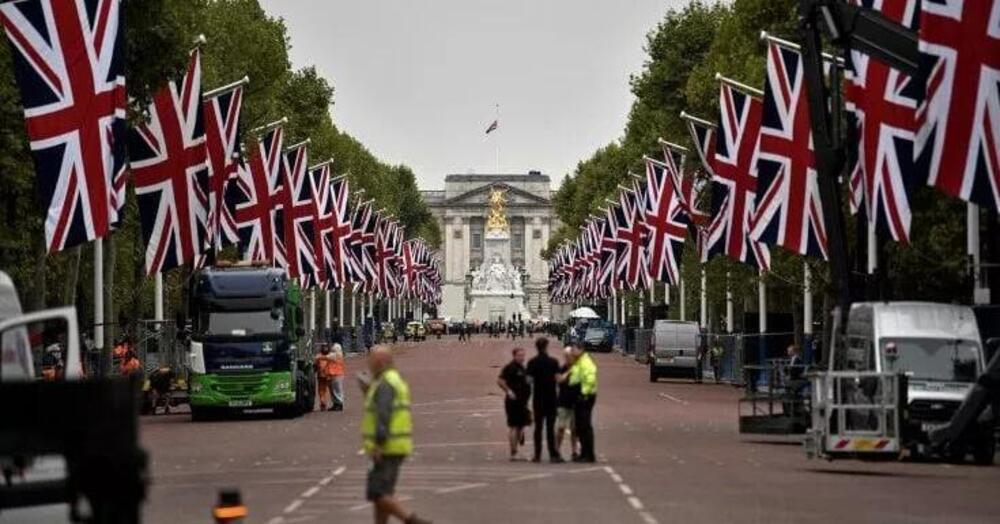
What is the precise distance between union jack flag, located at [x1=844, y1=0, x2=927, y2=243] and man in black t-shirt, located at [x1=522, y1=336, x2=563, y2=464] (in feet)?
19.3

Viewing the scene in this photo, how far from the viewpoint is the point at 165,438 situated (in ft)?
144

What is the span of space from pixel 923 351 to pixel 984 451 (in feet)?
6.91

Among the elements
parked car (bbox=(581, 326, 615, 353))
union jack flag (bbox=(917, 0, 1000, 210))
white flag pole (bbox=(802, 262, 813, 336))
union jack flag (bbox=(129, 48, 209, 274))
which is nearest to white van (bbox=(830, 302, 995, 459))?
union jack flag (bbox=(917, 0, 1000, 210))

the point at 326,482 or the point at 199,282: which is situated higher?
the point at 199,282

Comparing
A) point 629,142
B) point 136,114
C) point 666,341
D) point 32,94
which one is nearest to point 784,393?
point 32,94

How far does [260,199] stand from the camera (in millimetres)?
60375

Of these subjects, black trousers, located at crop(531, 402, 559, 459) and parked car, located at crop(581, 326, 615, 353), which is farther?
parked car, located at crop(581, 326, 615, 353)

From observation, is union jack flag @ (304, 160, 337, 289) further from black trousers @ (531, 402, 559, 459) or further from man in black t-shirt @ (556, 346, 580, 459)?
black trousers @ (531, 402, 559, 459)

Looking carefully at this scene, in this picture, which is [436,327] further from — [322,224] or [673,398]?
[673,398]

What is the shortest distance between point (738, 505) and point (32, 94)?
49.9ft

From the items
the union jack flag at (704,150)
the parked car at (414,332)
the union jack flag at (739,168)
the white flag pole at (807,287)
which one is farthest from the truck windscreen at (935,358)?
the parked car at (414,332)

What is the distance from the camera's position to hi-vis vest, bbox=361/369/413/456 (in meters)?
Result: 20.0

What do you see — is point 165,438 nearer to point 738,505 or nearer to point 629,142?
point 738,505

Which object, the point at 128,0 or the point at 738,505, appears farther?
the point at 128,0
